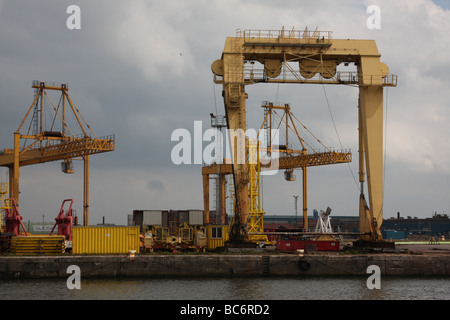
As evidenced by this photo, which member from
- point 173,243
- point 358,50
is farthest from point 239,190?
point 358,50

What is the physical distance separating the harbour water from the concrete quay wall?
557 mm

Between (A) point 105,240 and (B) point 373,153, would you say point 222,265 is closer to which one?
(A) point 105,240

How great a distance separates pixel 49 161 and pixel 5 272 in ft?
91.3

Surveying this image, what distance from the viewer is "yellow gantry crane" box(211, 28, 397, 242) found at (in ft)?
133

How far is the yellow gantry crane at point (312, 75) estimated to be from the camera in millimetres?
40406

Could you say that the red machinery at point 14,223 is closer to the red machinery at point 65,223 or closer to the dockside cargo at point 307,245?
the red machinery at point 65,223

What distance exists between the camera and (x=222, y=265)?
36750mm

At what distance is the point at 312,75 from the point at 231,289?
16529mm

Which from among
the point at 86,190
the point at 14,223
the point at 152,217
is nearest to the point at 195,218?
the point at 152,217

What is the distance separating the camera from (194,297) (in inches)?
1153
